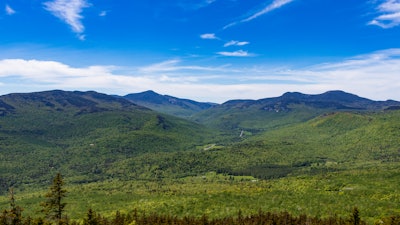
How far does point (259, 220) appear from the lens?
157125 mm

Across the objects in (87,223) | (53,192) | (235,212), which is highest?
(53,192)

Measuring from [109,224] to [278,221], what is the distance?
226ft

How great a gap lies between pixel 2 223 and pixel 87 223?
15010 mm

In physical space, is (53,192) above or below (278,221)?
above

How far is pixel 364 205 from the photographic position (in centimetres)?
19512

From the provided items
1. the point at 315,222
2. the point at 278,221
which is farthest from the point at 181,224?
the point at 315,222

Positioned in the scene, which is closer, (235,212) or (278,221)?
(278,221)

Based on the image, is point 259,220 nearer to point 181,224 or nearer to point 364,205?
point 181,224

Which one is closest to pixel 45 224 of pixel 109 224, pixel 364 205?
pixel 109 224

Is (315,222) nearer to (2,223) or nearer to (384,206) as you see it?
(384,206)

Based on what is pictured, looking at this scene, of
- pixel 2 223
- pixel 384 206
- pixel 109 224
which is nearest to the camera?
pixel 2 223

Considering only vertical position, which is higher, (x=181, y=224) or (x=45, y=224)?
(x=45, y=224)

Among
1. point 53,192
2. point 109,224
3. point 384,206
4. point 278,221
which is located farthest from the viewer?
point 384,206

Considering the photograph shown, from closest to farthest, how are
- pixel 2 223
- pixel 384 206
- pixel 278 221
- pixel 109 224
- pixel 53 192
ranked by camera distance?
pixel 53 192 → pixel 2 223 → pixel 109 224 → pixel 278 221 → pixel 384 206
